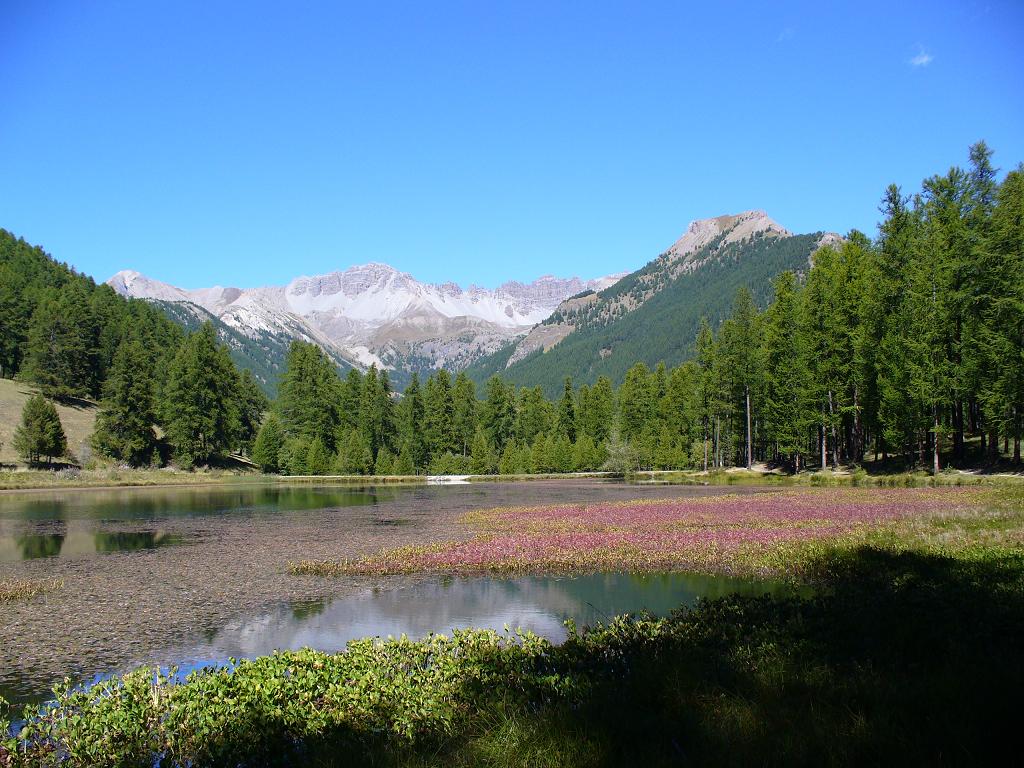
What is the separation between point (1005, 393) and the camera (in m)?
41.9

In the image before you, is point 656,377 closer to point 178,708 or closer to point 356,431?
point 356,431

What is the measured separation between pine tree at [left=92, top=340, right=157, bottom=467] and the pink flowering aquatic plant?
7425 centimetres

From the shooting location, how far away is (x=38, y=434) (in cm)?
8288

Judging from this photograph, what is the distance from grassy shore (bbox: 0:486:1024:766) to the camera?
6051mm

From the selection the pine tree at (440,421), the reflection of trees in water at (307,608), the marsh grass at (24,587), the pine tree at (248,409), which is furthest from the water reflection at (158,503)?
the pine tree at (248,409)

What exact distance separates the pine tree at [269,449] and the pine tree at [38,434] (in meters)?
27.0

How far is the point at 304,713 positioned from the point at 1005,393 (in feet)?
158

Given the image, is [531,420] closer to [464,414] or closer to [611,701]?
[464,414]

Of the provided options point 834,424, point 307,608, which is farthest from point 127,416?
point 834,424

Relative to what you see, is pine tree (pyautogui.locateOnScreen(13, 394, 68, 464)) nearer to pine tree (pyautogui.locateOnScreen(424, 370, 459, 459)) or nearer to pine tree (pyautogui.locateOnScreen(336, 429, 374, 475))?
pine tree (pyautogui.locateOnScreen(336, 429, 374, 475))

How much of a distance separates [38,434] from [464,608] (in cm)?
8736

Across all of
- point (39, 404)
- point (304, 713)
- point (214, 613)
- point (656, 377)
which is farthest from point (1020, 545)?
point (39, 404)

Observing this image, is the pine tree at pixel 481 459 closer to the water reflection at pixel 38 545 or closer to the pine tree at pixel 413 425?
the pine tree at pixel 413 425

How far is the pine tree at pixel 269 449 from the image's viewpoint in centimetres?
10550
